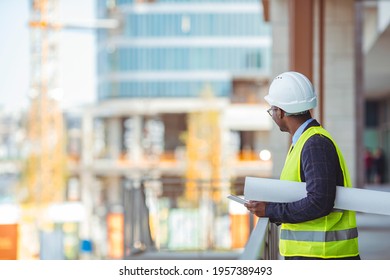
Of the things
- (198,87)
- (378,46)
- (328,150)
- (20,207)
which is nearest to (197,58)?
(198,87)

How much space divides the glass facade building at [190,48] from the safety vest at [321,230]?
57.8 metres

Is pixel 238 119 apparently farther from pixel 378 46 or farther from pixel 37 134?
pixel 378 46

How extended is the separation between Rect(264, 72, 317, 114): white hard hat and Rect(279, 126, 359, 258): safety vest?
2.8 inches

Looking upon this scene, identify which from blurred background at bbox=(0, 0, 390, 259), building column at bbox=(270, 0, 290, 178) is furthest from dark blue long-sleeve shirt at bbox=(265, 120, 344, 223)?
blurred background at bbox=(0, 0, 390, 259)

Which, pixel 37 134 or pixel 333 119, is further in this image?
pixel 37 134

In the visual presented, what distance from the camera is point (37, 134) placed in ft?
217

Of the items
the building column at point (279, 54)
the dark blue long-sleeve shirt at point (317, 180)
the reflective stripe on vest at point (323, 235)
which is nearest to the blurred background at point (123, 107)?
the building column at point (279, 54)

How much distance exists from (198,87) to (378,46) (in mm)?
45289

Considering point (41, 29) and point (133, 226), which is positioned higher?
point (41, 29)

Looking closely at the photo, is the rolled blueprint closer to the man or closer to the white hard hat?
the man

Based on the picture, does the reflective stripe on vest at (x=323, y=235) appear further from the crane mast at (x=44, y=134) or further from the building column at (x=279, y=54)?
the crane mast at (x=44, y=134)

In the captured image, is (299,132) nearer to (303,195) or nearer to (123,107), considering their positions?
(303,195)

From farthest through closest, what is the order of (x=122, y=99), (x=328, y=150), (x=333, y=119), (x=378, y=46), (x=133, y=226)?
1. (x=122, y=99)
2. (x=378, y=46)
3. (x=333, y=119)
4. (x=133, y=226)
5. (x=328, y=150)

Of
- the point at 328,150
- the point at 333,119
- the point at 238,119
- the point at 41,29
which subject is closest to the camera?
the point at 328,150
